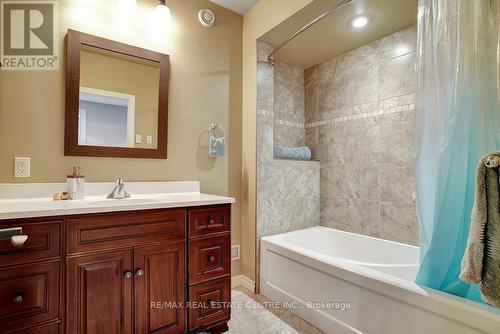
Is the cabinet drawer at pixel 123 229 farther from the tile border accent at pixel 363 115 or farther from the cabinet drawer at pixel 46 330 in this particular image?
the tile border accent at pixel 363 115

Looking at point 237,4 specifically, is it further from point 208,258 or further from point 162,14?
point 208,258

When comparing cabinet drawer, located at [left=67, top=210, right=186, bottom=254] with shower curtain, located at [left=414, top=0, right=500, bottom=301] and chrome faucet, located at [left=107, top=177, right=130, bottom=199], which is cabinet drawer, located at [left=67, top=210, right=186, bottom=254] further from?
shower curtain, located at [left=414, top=0, right=500, bottom=301]

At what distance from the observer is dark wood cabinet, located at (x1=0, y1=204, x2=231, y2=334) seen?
39.9 inches

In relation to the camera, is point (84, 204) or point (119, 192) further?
point (119, 192)

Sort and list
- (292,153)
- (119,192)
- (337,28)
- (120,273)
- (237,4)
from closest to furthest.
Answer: (120,273) < (119,192) < (337,28) < (237,4) < (292,153)

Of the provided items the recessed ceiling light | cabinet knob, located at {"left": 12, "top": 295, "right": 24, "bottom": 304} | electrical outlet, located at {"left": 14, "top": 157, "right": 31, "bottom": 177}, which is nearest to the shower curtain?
the recessed ceiling light

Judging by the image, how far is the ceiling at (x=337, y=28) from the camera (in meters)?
1.76

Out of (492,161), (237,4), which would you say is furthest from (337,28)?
(492,161)

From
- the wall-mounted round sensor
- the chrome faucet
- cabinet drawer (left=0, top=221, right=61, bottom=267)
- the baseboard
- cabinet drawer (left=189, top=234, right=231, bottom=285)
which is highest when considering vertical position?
the wall-mounted round sensor

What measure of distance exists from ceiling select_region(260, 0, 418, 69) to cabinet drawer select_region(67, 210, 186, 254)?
1714mm

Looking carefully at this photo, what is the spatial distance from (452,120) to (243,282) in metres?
2.01

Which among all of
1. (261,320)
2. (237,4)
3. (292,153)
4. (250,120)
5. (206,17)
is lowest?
(261,320)

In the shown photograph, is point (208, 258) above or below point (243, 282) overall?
above

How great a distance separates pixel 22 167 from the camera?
1.40 meters
